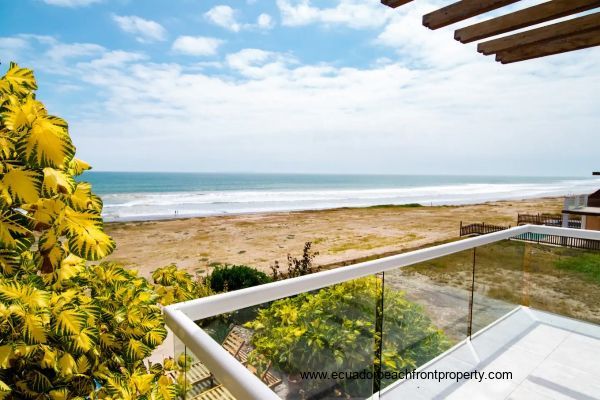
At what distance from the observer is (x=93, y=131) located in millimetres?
44625

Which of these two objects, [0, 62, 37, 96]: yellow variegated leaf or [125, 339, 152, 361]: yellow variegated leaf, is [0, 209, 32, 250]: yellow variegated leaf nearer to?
[0, 62, 37, 96]: yellow variegated leaf

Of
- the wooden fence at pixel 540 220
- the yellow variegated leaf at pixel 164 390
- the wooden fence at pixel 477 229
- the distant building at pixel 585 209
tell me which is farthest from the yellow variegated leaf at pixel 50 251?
the wooden fence at pixel 540 220

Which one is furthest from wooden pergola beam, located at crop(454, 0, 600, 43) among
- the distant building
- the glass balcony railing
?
the distant building

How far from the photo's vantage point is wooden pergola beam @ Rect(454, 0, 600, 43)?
100 centimetres

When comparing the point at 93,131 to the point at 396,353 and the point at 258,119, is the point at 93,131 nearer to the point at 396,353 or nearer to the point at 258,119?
the point at 258,119

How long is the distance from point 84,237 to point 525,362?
317 cm

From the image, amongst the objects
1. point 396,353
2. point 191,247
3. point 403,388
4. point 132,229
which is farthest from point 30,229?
point 132,229

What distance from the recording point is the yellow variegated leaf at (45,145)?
79 centimetres

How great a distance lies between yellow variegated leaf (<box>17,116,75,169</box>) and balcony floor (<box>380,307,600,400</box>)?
2.18m

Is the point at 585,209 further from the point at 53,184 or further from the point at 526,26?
the point at 53,184

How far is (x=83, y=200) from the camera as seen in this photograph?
1022mm

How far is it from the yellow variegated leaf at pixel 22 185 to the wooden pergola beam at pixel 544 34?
161cm

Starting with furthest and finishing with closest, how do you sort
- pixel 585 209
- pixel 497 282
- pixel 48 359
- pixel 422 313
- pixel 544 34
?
1. pixel 585 209
2. pixel 497 282
3. pixel 422 313
4. pixel 544 34
5. pixel 48 359

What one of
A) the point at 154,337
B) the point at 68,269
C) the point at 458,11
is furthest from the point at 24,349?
the point at 458,11
